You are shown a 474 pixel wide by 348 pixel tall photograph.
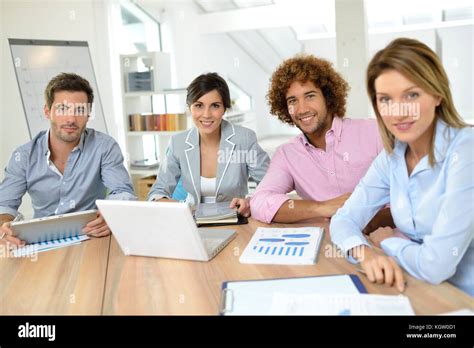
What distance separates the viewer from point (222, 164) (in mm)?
2705

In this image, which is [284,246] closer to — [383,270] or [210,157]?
[383,270]

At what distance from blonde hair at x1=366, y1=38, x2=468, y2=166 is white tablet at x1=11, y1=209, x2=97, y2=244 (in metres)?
1.29

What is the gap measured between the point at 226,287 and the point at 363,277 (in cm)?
39

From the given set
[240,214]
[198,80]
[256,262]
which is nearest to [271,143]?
[198,80]

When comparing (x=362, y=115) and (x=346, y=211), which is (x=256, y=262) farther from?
(x=362, y=115)

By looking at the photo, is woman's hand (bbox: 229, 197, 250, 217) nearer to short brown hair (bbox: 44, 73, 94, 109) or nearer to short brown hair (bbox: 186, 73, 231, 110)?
short brown hair (bbox: 186, 73, 231, 110)

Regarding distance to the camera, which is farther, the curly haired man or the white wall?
the white wall

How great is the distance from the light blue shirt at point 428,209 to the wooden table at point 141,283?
66 mm

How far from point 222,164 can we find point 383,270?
1553 millimetres

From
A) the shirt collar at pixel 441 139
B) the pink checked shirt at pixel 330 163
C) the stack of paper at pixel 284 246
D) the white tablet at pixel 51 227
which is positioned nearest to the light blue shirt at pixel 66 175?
the white tablet at pixel 51 227

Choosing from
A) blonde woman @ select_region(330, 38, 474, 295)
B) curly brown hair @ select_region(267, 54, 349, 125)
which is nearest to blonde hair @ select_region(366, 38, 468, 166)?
blonde woman @ select_region(330, 38, 474, 295)

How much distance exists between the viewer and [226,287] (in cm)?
129

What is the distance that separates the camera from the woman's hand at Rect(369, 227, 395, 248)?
5.47 feet
